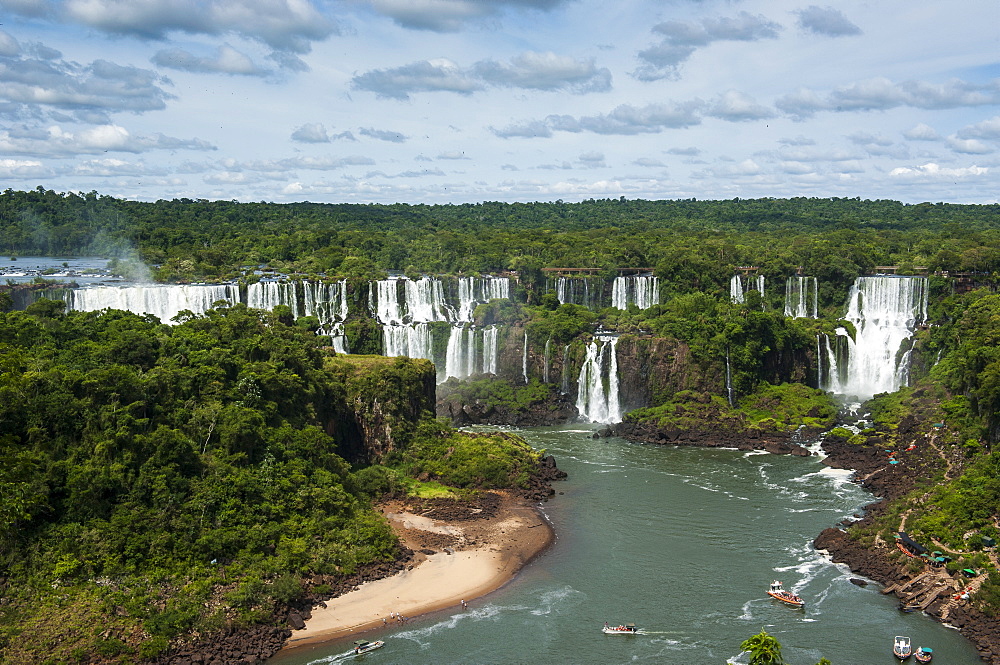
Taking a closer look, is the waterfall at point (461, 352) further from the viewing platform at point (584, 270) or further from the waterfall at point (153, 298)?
the waterfall at point (153, 298)

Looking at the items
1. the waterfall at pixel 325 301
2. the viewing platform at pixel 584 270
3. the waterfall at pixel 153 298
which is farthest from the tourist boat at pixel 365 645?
the viewing platform at pixel 584 270

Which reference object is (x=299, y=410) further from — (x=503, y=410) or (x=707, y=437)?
(x=707, y=437)

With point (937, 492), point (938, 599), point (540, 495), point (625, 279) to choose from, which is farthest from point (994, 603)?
point (625, 279)

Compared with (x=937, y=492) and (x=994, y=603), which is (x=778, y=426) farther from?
(x=994, y=603)

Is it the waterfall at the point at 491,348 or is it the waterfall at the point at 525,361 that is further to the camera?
the waterfall at the point at 491,348

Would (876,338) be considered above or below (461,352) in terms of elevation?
above

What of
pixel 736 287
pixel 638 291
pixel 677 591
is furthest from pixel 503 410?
pixel 677 591

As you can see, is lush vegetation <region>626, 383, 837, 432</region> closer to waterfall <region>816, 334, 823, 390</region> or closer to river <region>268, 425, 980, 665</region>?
waterfall <region>816, 334, 823, 390</region>
